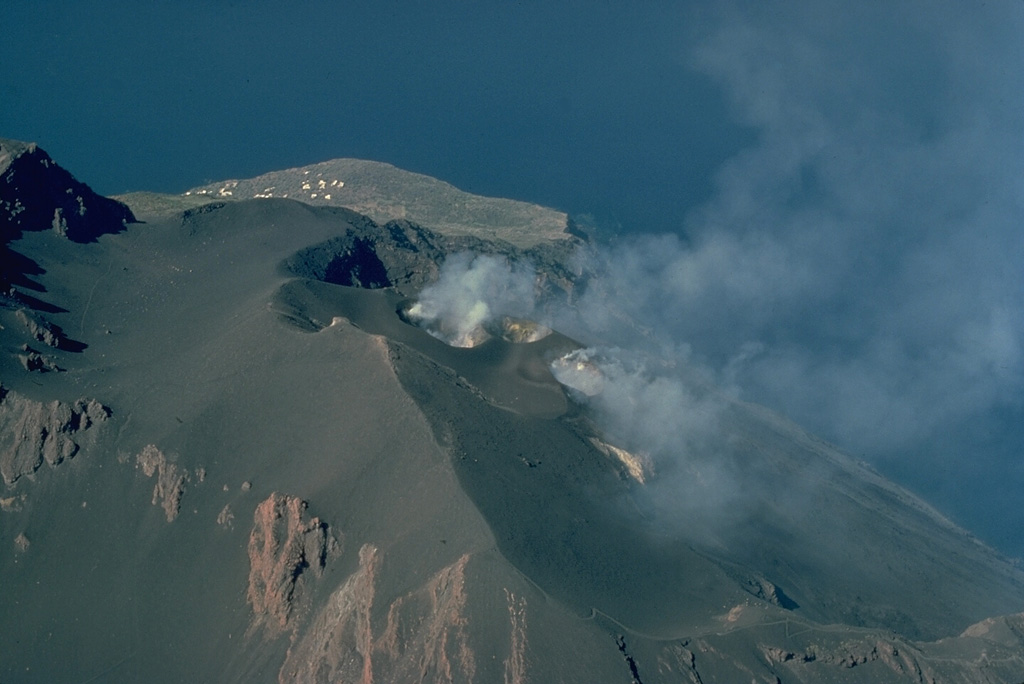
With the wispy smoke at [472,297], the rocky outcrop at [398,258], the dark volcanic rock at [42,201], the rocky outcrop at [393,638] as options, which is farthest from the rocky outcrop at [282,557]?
the dark volcanic rock at [42,201]

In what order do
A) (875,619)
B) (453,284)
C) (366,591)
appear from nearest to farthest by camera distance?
1. (366,591)
2. (875,619)
3. (453,284)

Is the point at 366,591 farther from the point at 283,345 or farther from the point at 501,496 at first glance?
the point at 283,345

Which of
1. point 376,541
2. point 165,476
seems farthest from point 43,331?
point 376,541

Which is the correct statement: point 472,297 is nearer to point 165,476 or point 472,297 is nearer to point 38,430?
point 165,476

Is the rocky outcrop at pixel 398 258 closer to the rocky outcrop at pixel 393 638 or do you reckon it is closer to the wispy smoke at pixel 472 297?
the wispy smoke at pixel 472 297

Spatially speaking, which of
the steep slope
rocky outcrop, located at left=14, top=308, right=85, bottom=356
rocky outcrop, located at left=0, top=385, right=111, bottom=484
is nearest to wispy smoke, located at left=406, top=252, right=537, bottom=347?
the steep slope

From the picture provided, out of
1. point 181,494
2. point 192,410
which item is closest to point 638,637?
point 181,494
